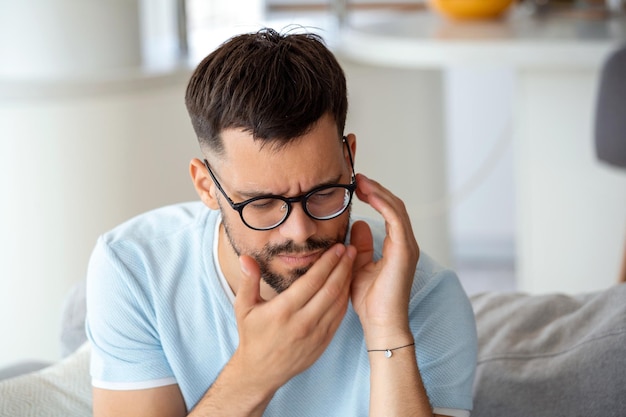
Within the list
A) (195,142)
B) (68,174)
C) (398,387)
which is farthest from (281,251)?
(195,142)

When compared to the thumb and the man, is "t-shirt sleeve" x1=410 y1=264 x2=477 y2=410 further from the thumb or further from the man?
the thumb

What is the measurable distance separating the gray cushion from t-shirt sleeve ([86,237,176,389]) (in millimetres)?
475

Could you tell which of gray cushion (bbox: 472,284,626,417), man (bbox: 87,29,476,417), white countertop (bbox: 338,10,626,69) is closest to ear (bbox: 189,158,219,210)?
man (bbox: 87,29,476,417)

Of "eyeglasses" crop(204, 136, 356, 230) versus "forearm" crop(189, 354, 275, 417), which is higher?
"eyeglasses" crop(204, 136, 356, 230)

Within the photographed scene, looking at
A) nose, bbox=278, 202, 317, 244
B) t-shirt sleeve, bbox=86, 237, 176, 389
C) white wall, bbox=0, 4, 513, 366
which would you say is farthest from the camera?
white wall, bbox=0, 4, 513, 366

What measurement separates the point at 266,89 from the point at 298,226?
0.18m

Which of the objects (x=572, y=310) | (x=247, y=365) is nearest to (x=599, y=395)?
(x=572, y=310)

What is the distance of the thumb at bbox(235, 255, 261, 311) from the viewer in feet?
4.24

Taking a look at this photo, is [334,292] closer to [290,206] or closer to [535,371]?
[290,206]

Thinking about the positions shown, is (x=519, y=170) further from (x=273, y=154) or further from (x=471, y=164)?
(x=273, y=154)

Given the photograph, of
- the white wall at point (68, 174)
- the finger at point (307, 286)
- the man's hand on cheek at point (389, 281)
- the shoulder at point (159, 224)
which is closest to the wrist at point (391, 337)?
the man's hand on cheek at point (389, 281)

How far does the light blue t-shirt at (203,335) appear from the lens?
1.38 m

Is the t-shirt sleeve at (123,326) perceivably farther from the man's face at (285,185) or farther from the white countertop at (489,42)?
the white countertop at (489,42)

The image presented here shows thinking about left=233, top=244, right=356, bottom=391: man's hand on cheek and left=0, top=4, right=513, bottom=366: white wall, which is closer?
left=233, top=244, right=356, bottom=391: man's hand on cheek
